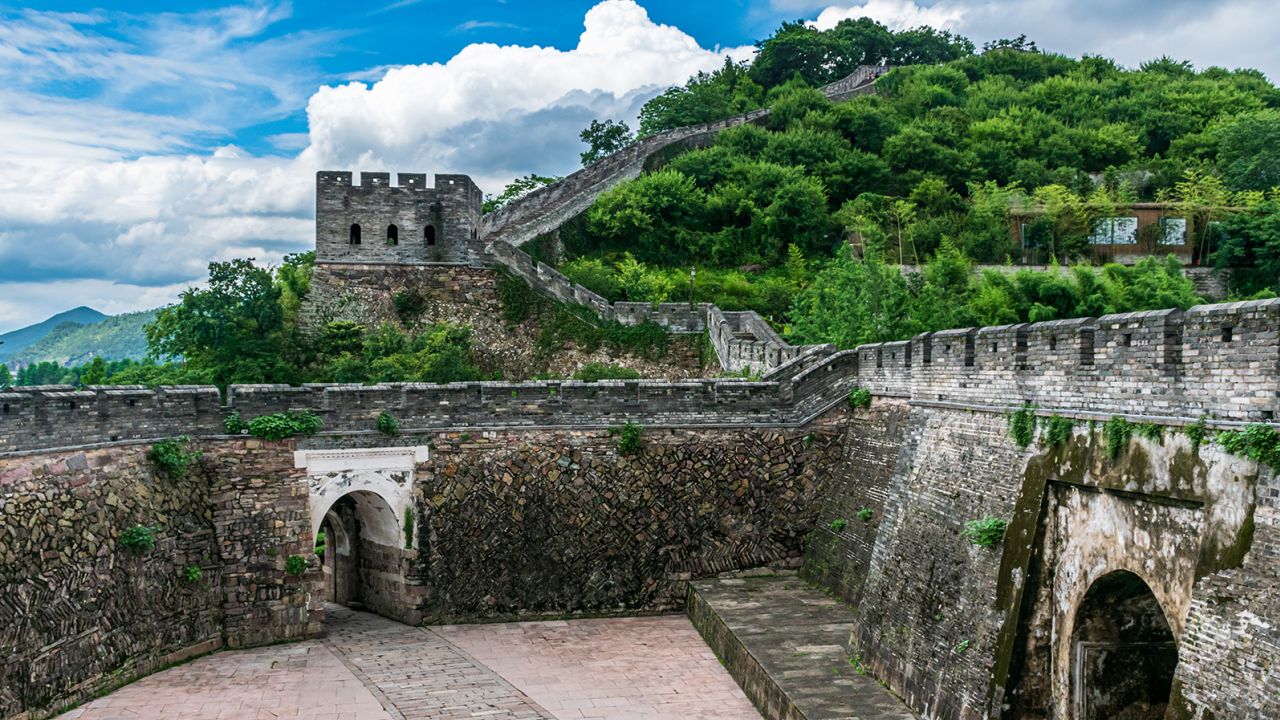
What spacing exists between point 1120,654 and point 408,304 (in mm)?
20256

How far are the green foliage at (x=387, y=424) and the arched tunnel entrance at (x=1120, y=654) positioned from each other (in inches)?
375

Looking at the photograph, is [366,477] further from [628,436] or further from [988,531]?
[988,531]

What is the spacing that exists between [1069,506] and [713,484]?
23.9ft

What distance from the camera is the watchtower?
25.9 metres

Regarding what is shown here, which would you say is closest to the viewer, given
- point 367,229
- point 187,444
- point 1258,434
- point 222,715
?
point 1258,434

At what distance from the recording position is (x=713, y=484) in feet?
50.3

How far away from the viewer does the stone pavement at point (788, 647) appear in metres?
9.73

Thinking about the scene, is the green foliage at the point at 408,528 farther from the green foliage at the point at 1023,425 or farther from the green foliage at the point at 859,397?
the green foliage at the point at 1023,425

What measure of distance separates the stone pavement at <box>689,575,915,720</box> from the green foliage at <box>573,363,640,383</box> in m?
6.83

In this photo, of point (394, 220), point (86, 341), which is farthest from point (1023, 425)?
point (86, 341)

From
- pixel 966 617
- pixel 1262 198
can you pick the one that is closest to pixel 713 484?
pixel 966 617

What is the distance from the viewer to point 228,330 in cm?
2267

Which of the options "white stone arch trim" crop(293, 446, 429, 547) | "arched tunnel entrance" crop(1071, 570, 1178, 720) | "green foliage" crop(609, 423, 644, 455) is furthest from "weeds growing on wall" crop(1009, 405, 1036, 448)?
"white stone arch trim" crop(293, 446, 429, 547)

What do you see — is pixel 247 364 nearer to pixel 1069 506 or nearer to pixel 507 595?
pixel 507 595
